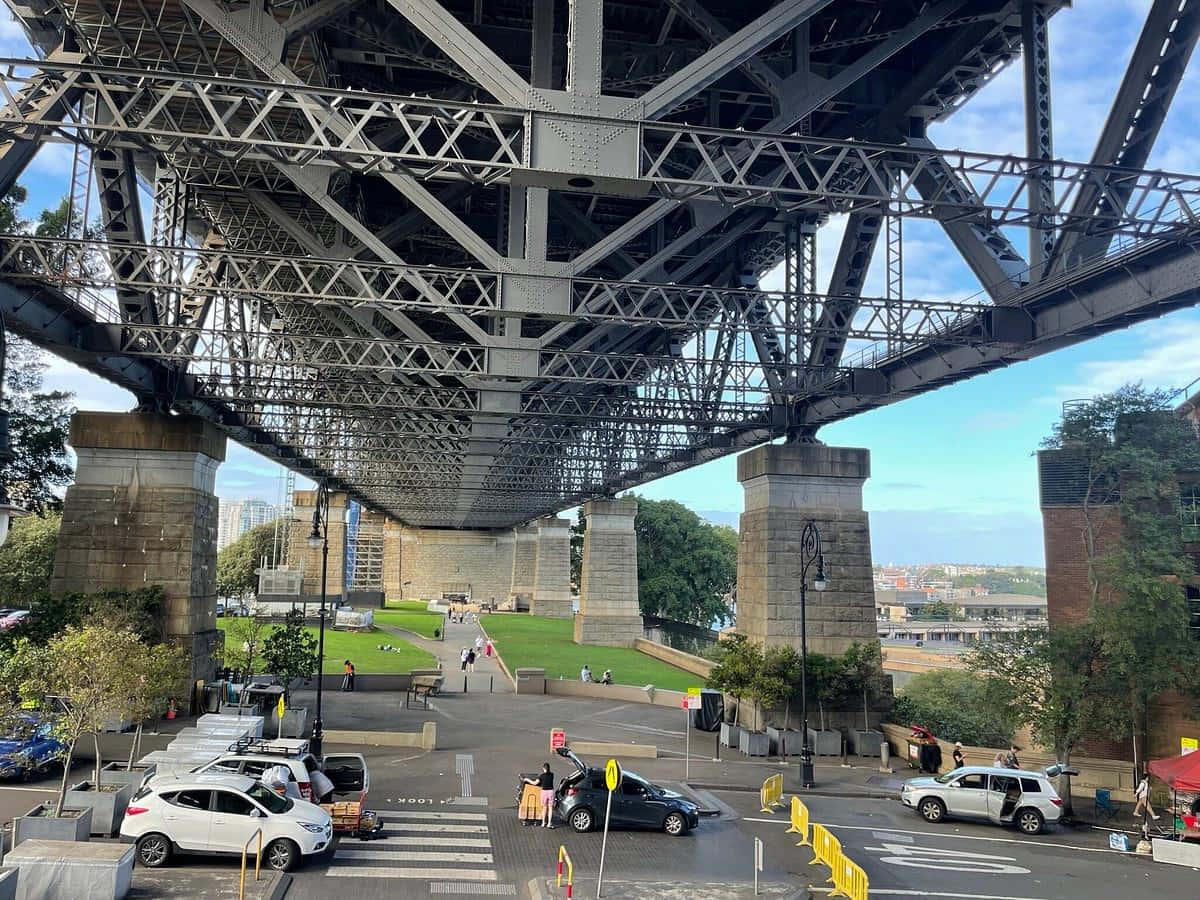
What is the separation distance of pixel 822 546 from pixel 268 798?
20.9 metres

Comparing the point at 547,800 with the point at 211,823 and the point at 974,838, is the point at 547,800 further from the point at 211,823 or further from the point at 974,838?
the point at 974,838

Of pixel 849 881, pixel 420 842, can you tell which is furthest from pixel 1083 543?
pixel 420 842

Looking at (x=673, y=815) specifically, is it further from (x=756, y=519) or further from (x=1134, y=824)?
(x=756, y=519)

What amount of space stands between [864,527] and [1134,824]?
11.8 metres

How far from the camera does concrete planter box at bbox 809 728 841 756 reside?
29.7 meters

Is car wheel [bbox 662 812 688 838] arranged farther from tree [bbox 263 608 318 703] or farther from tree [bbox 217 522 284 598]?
tree [bbox 217 522 284 598]

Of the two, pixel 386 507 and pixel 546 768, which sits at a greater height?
pixel 386 507

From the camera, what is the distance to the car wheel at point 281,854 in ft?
48.6

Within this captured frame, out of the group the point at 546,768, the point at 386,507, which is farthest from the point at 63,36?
the point at 386,507

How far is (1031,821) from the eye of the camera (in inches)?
824

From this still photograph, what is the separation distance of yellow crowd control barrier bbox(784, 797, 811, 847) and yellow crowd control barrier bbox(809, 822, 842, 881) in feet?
2.06

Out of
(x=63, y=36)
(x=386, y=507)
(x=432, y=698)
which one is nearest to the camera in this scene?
(x=63, y=36)

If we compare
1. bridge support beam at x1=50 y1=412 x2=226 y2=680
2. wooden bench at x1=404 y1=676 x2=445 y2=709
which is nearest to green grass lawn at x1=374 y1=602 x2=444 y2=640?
wooden bench at x1=404 y1=676 x2=445 y2=709

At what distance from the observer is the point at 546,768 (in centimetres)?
1944
